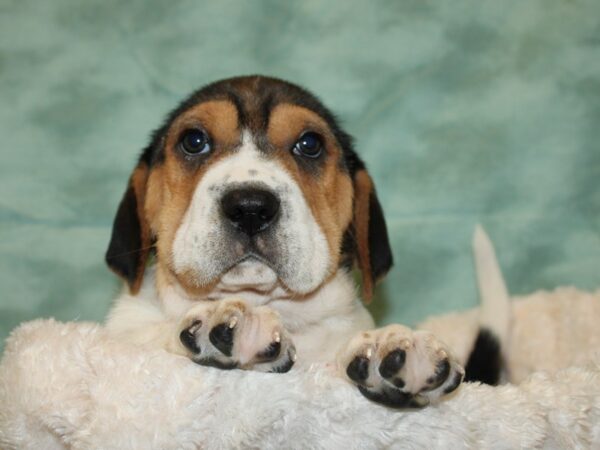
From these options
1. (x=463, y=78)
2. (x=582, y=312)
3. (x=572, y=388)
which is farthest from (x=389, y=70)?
(x=572, y=388)

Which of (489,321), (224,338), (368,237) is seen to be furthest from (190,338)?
(489,321)

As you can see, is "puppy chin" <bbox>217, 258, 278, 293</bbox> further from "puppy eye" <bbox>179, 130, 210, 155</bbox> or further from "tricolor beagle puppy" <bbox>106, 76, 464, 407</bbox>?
"puppy eye" <bbox>179, 130, 210, 155</bbox>

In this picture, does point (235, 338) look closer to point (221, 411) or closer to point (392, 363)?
point (221, 411)

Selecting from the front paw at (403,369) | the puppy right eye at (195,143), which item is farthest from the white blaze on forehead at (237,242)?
the front paw at (403,369)

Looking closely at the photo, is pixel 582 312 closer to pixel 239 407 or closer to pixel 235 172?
pixel 235 172

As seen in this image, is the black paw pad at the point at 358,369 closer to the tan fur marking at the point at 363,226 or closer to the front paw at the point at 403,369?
the front paw at the point at 403,369

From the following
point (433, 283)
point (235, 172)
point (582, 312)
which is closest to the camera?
point (235, 172)

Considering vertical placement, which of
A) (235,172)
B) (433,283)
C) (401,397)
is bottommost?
(433,283)

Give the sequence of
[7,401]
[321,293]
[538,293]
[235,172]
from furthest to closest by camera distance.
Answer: [538,293] → [321,293] → [235,172] → [7,401]
